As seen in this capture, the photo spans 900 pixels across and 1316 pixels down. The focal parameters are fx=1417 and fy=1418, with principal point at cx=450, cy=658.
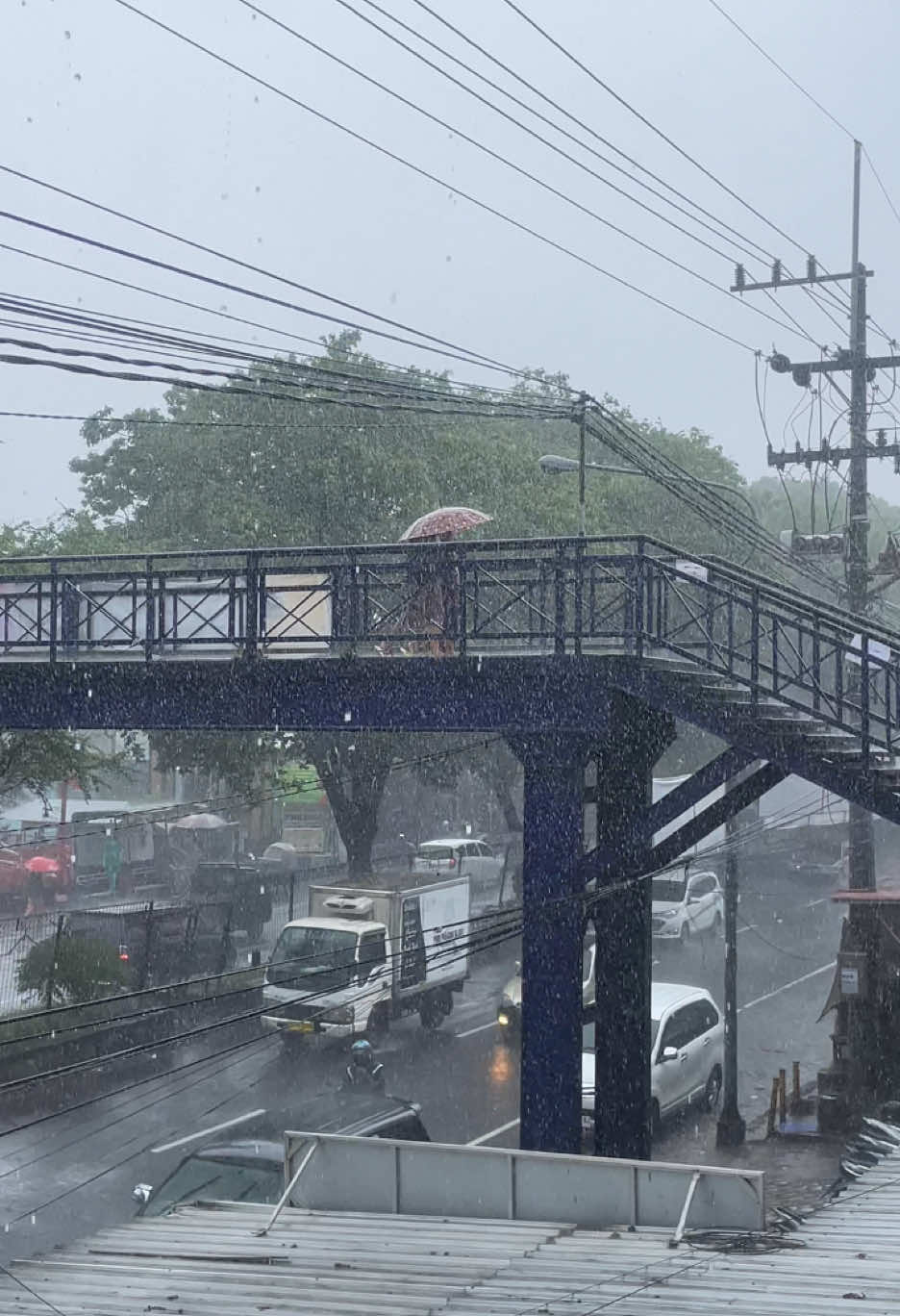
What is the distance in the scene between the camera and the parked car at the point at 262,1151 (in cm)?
1195

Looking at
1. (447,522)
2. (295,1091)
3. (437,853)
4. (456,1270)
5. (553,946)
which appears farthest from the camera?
(437,853)

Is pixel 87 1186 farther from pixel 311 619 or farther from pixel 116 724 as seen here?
pixel 311 619

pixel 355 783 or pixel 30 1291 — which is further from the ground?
pixel 355 783

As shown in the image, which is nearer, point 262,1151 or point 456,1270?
point 456,1270

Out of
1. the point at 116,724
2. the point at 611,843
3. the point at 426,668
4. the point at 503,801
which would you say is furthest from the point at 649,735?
the point at 503,801

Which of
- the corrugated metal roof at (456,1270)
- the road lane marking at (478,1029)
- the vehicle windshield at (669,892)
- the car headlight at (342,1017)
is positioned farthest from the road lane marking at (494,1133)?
the vehicle windshield at (669,892)

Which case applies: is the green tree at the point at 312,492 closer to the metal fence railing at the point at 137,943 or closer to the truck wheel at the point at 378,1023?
the metal fence railing at the point at 137,943

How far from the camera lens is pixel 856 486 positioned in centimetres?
2217

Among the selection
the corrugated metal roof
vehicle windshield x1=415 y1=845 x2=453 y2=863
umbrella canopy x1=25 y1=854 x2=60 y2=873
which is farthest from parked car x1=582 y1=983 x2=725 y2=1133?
umbrella canopy x1=25 y1=854 x2=60 y2=873

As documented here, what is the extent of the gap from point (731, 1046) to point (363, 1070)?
16.9 ft

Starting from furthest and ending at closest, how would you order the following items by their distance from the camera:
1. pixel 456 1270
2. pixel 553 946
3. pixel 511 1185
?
pixel 553 946, pixel 511 1185, pixel 456 1270

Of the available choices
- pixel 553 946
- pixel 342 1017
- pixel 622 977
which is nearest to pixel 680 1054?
pixel 342 1017

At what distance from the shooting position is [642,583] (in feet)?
40.0

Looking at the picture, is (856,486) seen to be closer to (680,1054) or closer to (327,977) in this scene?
(680,1054)
